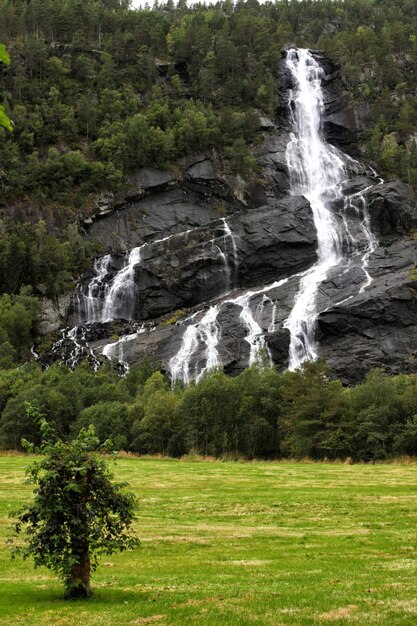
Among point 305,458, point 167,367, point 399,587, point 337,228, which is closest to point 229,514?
point 399,587

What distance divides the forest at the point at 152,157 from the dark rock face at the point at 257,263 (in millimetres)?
5733

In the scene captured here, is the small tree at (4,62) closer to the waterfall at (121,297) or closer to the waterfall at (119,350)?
the waterfall at (119,350)

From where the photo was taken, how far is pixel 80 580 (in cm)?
1436

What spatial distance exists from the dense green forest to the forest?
0.54 feet

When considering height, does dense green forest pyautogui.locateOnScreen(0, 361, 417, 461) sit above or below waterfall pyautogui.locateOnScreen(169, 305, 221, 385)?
below

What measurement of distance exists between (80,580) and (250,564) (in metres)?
5.64

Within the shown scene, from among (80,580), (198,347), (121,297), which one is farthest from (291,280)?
(80,580)

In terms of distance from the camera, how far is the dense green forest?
6112 cm

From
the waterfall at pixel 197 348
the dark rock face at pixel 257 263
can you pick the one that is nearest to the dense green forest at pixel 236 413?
the waterfall at pixel 197 348

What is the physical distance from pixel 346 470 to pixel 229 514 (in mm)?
20772

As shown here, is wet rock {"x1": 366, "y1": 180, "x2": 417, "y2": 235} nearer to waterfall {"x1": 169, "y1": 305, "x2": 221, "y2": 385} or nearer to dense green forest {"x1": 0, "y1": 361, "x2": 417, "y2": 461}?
waterfall {"x1": 169, "y1": 305, "x2": 221, "y2": 385}

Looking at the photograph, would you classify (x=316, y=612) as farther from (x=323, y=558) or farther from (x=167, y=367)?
(x=167, y=367)

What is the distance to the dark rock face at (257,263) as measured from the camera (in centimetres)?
9094

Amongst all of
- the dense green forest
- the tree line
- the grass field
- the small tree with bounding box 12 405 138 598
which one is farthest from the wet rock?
the small tree with bounding box 12 405 138 598
